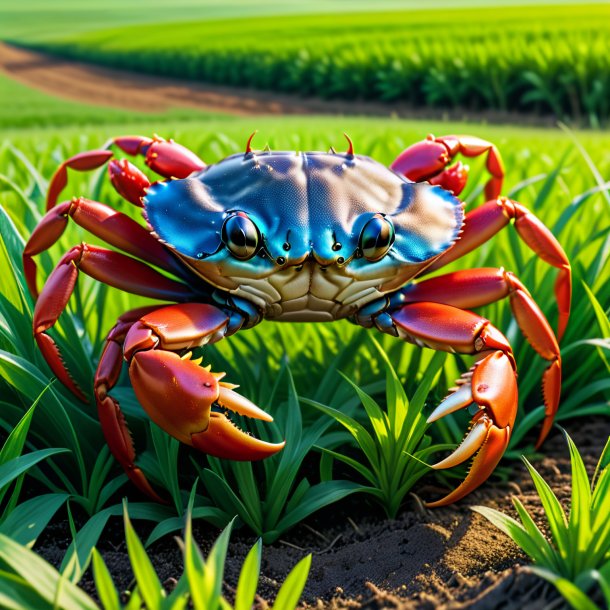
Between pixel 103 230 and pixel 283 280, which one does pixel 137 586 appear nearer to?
pixel 283 280

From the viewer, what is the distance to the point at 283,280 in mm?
2139

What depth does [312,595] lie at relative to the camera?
5.92 feet

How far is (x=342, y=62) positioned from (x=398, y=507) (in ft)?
45.1

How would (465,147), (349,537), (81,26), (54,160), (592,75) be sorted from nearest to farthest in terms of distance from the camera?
(349,537) → (465,147) → (54,160) → (592,75) → (81,26)

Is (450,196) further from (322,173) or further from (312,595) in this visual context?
(312,595)

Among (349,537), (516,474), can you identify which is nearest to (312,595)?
(349,537)

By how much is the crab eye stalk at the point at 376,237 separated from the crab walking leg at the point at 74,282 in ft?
2.07

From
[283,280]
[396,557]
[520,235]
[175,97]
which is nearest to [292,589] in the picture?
[396,557]

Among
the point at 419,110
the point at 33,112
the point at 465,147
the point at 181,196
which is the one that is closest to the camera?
the point at 181,196

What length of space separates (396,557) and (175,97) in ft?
52.8

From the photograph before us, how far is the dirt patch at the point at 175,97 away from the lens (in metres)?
13.5

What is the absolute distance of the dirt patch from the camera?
13.5 metres

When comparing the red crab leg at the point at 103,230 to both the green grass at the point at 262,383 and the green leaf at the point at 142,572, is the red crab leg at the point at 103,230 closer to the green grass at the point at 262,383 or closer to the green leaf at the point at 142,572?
the green grass at the point at 262,383

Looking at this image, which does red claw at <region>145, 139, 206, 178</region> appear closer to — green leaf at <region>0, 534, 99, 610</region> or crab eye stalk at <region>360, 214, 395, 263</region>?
crab eye stalk at <region>360, 214, 395, 263</region>
